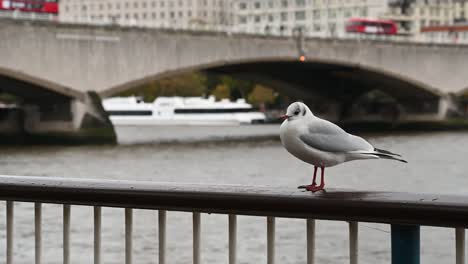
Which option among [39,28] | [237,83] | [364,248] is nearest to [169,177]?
[364,248]

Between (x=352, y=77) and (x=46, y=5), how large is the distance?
15.4 meters

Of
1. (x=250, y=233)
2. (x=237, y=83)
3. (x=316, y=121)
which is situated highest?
(x=316, y=121)

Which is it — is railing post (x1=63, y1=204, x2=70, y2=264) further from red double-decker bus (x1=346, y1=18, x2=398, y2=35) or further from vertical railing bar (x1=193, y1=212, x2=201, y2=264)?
red double-decker bus (x1=346, y1=18, x2=398, y2=35)

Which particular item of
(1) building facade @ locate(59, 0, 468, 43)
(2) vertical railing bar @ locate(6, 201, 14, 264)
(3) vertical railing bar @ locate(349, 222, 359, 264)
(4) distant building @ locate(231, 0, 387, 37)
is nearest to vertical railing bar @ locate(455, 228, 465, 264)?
(3) vertical railing bar @ locate(349, 222, 359, 264)

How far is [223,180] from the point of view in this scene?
2269 centimetres

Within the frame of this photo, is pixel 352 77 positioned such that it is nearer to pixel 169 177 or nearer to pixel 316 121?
pixel 169 177

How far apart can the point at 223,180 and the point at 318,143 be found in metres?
19.4

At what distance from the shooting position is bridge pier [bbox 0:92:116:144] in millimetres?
37188

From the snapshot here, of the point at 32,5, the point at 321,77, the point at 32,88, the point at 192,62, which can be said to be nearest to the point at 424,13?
the point at 321,77

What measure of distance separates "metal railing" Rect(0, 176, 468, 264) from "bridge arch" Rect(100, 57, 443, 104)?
35481 millimetres

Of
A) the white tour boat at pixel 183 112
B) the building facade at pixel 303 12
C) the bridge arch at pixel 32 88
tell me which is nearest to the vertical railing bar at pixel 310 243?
the bridge arch at pixel 32 88

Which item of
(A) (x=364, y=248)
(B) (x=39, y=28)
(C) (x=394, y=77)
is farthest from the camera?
(C) (x=394, y=77)

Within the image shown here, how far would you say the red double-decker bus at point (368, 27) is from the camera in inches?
2344

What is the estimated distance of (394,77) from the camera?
155 ft
